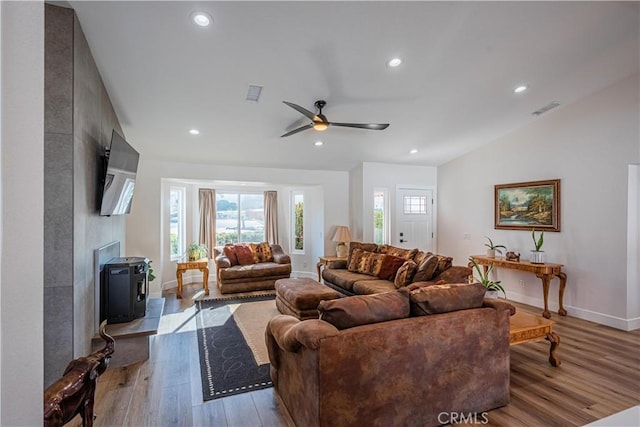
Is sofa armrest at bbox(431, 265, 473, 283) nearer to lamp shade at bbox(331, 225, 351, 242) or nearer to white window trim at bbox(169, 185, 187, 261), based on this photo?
lamp shade at bbox(331, 225, 351, 242)

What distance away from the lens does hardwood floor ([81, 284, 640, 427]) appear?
7.24ft

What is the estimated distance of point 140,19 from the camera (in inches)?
94.3

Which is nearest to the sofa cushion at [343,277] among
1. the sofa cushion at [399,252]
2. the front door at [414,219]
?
the sofa cushion at [399,252]

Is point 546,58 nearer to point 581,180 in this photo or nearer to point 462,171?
point 581,180

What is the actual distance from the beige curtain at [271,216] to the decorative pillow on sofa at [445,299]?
5.36 meters

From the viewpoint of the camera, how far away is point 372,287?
4.24 metres

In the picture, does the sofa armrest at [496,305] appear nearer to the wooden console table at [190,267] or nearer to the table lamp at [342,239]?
the table lamp at [342,239]

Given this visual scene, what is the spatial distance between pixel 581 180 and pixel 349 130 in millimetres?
3412

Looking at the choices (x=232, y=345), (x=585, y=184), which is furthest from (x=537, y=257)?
(x=232, y=345)

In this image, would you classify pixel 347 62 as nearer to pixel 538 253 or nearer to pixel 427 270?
pixel 427 270

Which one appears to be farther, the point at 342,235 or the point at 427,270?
the point at 342,235

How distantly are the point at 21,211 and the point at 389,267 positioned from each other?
14.5 feet

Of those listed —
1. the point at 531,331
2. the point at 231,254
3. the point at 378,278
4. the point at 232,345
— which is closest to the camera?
the point at 531,331

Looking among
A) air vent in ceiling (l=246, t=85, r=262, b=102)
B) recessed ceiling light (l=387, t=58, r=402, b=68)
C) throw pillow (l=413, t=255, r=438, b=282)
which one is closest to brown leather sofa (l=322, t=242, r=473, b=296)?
throw pillow (l=413, t=255, r=438, b=282)
